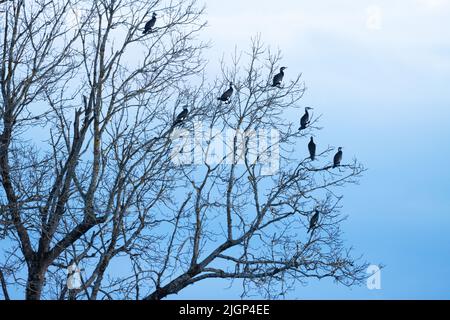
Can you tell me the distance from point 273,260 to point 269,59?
4.56 m

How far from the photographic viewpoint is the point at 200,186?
1612 cm

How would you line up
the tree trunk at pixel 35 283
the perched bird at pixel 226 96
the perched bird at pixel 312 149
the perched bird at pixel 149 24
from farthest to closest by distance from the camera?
the perched bird at pixel 149 24
the perched bird at pixel 226 96
the perched bird at pixel 312 149
the tree trunk at pixel 35 283

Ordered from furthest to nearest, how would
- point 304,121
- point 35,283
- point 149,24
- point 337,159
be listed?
point 149,24 → point 304,121 → point 337,159 → point 35,283

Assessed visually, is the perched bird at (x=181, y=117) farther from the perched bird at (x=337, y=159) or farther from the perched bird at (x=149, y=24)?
the perched bird at (x=337, y=159)

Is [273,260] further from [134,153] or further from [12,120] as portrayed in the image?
[12,120]

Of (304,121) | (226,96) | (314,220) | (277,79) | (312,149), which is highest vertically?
(277,79)

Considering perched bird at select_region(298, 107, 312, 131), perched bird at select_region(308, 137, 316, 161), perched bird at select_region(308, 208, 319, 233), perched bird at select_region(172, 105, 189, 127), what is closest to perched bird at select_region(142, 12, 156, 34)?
perched bird at select_region(172, 105, 189, 127)

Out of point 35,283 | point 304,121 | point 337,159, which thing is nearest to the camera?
point 35,283

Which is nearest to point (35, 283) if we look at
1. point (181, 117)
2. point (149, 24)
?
point (181, 117)

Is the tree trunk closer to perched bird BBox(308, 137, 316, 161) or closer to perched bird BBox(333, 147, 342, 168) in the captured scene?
perched bird BBox(308, 137, 316, 161)

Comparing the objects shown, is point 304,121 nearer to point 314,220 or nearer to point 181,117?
point 314,220

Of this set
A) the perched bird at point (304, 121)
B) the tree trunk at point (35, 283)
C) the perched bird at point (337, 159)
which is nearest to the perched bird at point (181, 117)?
the perched bird at point (304, 121)
